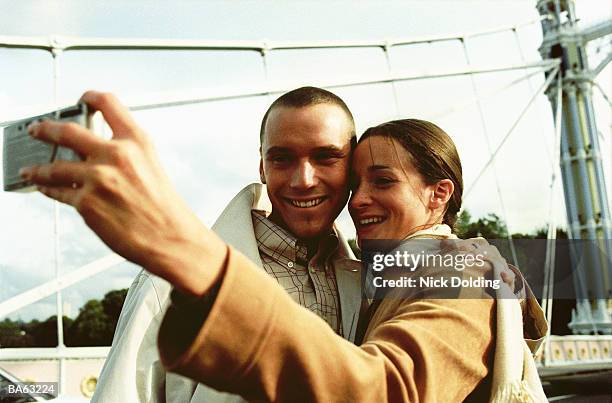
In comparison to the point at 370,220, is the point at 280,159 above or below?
above

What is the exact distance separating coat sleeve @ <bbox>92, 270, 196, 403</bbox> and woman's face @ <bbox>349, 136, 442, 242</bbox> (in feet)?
1.43

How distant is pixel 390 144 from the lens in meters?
1.35

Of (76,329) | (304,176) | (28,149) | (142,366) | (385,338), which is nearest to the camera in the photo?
(28,149)

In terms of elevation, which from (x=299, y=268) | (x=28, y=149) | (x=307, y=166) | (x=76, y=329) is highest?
(x=307, y=166)

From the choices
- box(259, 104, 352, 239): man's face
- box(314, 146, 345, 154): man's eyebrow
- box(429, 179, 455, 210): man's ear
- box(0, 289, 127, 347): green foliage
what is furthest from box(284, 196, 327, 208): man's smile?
box(0, 289, 127, 347): green foliage

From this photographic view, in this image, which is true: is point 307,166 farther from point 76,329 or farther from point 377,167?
point 76,329

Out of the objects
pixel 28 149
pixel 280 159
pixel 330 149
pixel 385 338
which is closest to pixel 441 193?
pixel 330 149

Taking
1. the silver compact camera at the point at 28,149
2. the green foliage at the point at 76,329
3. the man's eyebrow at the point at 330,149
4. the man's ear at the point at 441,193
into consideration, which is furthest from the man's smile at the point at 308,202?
the green foliage at the point at 76,329

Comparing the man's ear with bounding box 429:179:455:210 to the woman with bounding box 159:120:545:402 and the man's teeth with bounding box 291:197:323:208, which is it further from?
the man's teeth with bounding box 291:197:323:208

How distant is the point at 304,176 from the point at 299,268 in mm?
197

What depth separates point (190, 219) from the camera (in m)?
0.62

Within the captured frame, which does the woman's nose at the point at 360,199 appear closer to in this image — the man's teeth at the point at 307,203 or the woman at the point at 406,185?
the woman at the point at 406,185

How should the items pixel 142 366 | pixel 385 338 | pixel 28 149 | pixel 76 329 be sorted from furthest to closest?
pixel 76 329, pixel 142 366, pixel 385 338, pixel 28 149

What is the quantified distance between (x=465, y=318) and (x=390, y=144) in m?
0.49
